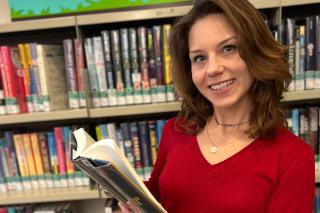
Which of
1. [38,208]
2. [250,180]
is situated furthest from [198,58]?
[38,208]

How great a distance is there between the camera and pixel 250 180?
835 mm

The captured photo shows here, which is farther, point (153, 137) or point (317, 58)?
point (153, 137)

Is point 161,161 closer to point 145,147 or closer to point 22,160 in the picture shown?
point 145,147

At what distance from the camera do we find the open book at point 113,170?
2.08ft

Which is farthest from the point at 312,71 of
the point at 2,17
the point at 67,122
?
the point at 2,17

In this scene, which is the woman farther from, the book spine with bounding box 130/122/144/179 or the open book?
the book spine with bounding box 130/122/144/179

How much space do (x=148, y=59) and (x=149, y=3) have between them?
0.75 feet

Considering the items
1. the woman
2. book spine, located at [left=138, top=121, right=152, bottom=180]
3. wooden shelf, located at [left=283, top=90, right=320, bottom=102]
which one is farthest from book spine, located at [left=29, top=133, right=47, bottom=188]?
wooden shelf, located at [left=283, top=90, right=320, bottom=102]

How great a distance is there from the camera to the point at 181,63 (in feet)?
3.43

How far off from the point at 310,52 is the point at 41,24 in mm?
1107

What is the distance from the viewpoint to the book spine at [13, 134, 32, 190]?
1.44 metres

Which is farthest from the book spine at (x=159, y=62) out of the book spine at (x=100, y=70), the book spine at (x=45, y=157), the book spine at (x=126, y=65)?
the book spine at (x=45, y=157)

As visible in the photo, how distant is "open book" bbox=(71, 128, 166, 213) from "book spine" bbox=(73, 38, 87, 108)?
60cm

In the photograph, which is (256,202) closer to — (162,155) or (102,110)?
(162,155)
